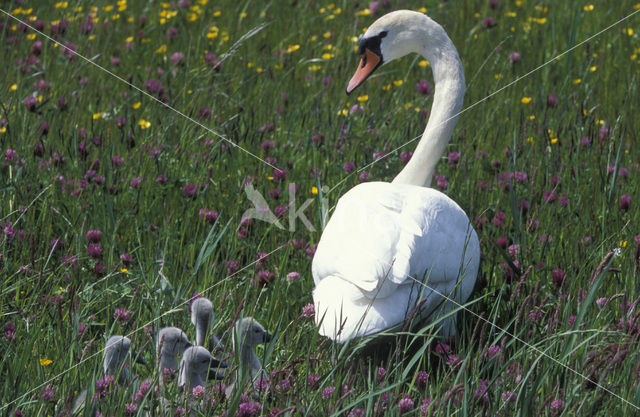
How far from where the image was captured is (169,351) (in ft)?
9.43

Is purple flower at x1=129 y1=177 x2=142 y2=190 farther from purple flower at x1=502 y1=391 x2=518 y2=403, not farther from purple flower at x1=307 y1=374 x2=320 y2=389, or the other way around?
purple flower at x1=502 y1=391 x2=518 y2=403

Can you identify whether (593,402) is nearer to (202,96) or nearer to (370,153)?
(370,153)

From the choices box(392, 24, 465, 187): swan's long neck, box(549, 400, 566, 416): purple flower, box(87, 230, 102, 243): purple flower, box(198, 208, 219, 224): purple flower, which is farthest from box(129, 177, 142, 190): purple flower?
box(549, 400, 566, 416): purple flower

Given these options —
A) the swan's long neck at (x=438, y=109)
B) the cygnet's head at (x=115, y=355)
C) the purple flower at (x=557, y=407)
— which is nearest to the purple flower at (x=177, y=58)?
the swan's long neck at (x=438, y=109)

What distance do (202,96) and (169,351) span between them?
2.49m

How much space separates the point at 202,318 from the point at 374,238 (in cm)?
60

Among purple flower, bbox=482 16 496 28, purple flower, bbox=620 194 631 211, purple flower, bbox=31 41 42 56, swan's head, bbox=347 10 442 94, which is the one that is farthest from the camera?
purple flower, bbox=482 16 496 28

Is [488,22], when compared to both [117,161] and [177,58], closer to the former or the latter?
[177,58]

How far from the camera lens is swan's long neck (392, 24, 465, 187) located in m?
3.72

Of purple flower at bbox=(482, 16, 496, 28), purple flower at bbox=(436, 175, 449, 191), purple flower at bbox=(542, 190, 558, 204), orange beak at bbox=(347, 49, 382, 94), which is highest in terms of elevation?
orange beak at bbox=(347, 49, 382, 94)

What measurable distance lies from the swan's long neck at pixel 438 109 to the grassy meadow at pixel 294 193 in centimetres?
33

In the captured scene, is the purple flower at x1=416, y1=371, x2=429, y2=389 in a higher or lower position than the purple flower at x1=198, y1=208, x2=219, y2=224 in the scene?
higher

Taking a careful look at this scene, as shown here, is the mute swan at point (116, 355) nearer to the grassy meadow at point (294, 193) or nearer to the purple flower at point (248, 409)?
the grassy meadow at point (294, 193)

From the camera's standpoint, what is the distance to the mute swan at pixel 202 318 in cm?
298
